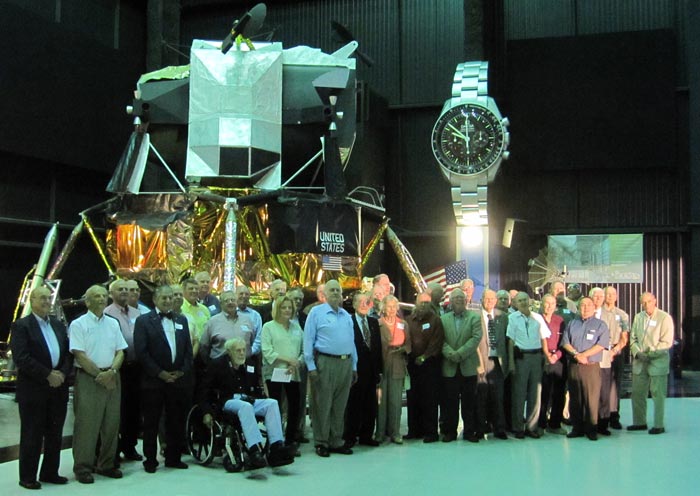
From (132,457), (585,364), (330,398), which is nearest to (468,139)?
(585,364)

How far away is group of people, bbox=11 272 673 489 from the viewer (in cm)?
638

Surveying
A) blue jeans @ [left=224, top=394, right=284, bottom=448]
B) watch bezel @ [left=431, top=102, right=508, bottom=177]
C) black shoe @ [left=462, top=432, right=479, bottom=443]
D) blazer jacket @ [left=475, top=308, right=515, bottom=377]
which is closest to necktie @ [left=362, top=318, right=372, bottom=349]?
blazer jacket @ [left=475, top=308, right=515, bottom=377]

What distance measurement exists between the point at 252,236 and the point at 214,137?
1586 millimetres

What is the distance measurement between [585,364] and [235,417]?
4042mm

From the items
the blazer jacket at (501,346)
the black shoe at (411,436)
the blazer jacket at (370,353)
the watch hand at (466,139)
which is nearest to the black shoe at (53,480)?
the blazer jacket at (370,353)

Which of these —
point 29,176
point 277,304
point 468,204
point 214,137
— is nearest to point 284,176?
point 214,137

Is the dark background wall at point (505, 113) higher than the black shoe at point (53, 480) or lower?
higher

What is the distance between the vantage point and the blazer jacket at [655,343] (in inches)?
357

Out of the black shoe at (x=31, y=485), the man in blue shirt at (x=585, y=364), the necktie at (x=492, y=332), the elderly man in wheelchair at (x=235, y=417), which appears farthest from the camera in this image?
the necktie at (x=492, y=332)

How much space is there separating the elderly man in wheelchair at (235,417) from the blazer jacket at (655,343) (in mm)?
4298

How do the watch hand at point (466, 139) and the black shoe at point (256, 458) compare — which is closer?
the black shoe at point (256, 458)

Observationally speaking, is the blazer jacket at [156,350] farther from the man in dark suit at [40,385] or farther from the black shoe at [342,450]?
the black shoe at [342,450]

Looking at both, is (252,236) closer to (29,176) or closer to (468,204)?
(468,204)

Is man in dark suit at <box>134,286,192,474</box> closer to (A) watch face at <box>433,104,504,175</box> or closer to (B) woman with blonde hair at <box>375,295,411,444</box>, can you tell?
(B) woman with blonde hair at <box>375,295,411,444</box>
